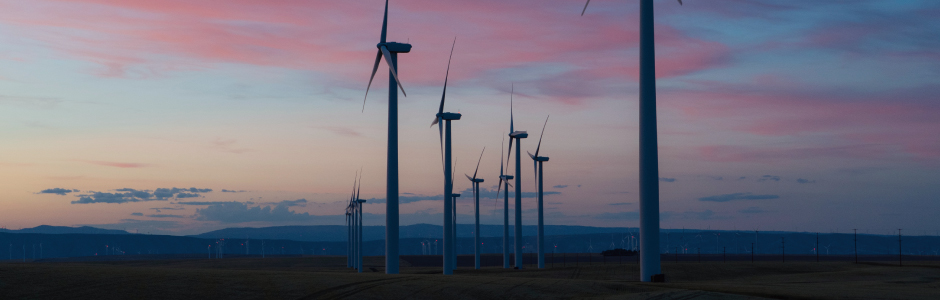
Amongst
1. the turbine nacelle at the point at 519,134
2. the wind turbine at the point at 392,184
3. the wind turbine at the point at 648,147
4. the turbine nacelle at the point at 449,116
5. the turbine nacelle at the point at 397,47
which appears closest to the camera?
the wind turbine at the point at 648,147

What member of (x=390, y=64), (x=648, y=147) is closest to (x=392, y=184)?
(x=390, y=64)

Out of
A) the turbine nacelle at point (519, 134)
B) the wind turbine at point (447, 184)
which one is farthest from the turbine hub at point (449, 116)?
the turbine nacelle at point (519, 134)

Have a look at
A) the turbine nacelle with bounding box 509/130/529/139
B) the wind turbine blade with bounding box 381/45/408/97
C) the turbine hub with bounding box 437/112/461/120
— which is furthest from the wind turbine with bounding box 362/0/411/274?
the turbine nacelle with bounding box 509/130/529/139

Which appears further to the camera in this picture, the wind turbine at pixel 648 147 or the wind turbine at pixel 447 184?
the wind turbine at pixel 447 184

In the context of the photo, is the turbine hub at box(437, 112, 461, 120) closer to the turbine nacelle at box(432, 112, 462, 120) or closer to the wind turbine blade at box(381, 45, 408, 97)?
the turbine nacelle at box(432, 112, 462, 120)

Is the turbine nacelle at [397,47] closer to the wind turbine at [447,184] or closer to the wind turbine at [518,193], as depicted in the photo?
the wind turbine at [447,184]

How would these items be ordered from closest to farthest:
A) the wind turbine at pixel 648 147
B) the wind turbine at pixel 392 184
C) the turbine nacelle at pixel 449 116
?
the wind turbine at pixel 648 147
the wind turbine at pixel 392 184
the turbine nacelle at pixel 449 116

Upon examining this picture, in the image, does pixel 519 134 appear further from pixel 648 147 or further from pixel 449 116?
pixel 648 147

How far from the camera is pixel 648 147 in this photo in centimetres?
4925

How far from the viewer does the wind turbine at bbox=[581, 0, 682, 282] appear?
4928 cm

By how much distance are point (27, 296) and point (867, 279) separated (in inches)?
2884

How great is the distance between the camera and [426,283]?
161 ft

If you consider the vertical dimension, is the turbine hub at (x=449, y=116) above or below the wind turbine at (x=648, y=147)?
above

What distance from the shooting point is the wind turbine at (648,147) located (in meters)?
49.3
